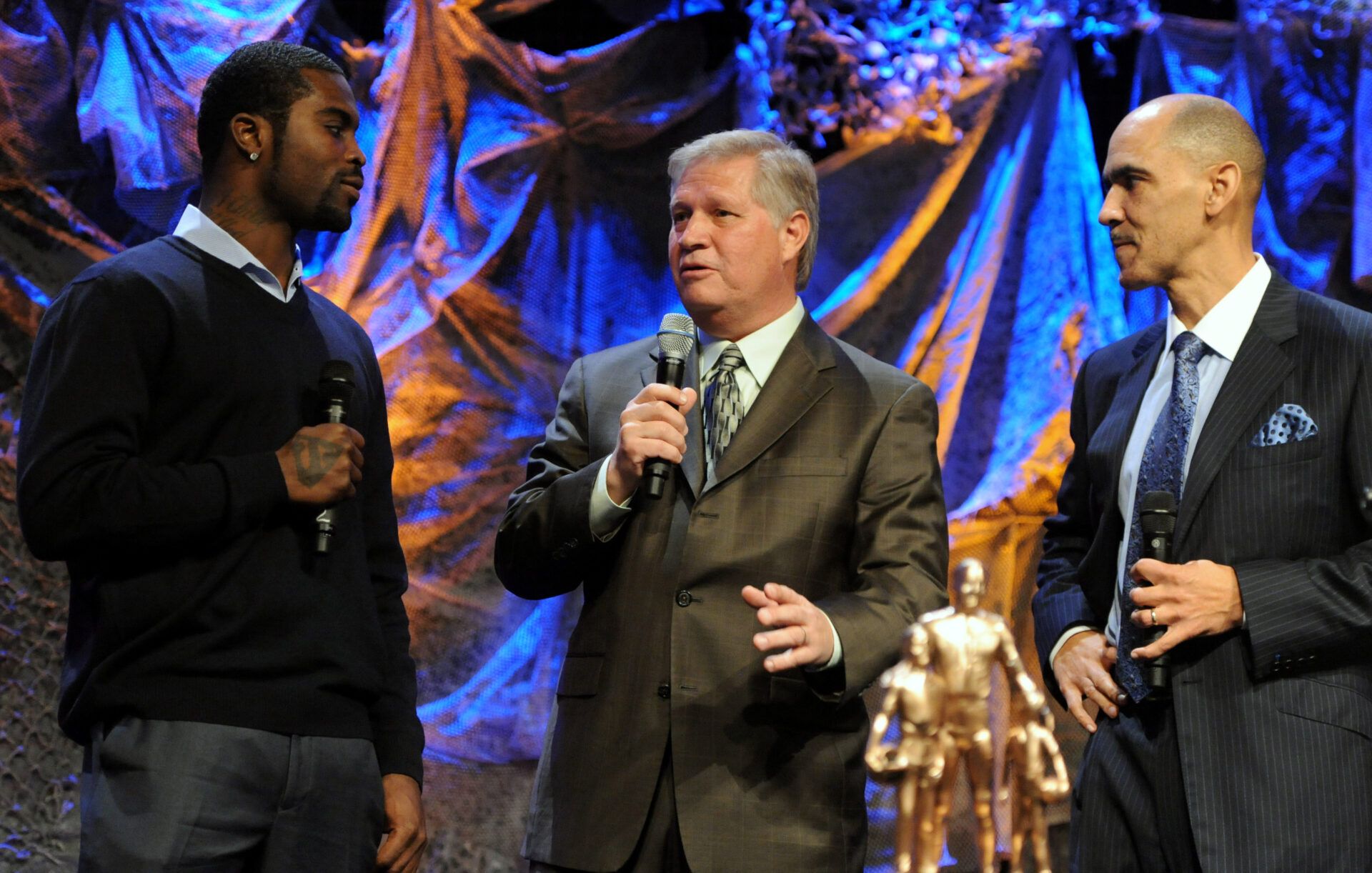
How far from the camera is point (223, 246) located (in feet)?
6.95

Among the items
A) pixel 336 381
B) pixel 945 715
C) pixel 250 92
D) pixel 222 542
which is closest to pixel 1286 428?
pixel 945 715

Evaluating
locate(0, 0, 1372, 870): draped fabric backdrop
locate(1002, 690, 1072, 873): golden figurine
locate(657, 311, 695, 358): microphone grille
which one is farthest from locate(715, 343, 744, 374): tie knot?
locate(0, 0, 1372, 870): draped fabric backdrop

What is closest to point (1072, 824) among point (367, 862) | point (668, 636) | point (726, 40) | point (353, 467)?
point (668, 636)

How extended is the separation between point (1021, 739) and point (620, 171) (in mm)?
2953

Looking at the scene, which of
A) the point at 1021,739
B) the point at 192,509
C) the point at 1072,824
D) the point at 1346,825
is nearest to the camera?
the point at 1021,739

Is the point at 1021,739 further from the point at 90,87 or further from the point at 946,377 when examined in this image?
the point at 90,87

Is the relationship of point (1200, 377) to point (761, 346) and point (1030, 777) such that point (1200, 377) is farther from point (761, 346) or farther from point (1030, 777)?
point (1030, 777)

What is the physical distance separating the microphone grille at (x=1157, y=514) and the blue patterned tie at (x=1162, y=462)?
0.19m

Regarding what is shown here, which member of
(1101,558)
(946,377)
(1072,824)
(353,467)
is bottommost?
(1072,824)

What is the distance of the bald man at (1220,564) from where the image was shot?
2.00 meters

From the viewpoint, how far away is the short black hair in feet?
7.23

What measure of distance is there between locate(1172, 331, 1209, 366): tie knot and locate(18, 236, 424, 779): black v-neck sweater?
4.75 ft

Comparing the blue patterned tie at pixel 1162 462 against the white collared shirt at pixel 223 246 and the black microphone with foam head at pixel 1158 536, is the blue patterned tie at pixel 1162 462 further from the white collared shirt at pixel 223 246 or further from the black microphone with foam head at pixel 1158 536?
the white collared shirt at pixel 223 246

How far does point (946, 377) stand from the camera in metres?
4.17
